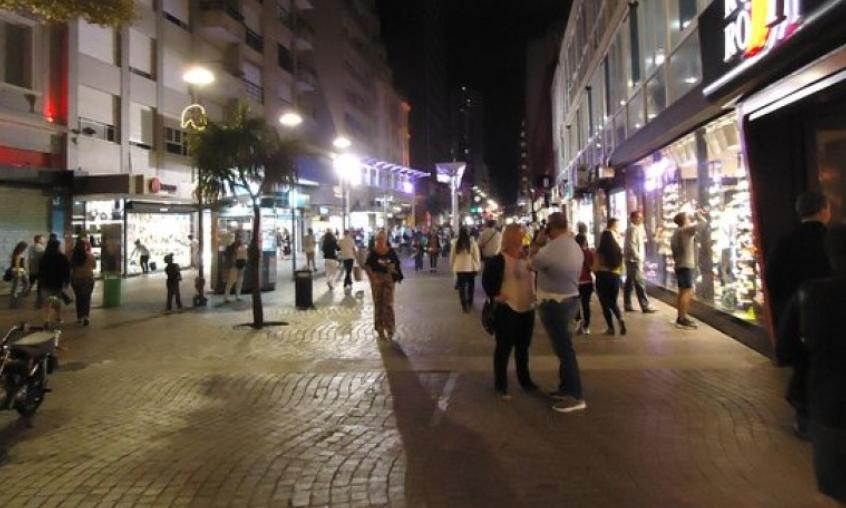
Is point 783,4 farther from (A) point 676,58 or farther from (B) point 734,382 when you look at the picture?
(A) point 676,58

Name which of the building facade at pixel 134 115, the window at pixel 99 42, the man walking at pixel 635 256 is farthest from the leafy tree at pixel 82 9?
the window at pixel 99 42

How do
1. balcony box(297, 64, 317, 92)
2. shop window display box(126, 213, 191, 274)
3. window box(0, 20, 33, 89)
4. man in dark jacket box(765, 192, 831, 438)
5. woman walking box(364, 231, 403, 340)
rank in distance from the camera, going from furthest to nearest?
balcony box(297, 64, 317, 92), shop window display box(126, 213, 191, 274), window box(0, 20, 33, 89), woman walking box(364, 231, 403, 340), man in dark jacket box(765, 192, 831, 438)

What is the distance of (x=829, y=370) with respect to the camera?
2771 mm

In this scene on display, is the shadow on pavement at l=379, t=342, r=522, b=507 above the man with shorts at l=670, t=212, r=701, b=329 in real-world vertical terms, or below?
below

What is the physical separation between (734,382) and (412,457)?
3845mm

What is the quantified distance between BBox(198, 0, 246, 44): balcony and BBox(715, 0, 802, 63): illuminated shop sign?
2756cm

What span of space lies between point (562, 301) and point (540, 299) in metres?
0.24

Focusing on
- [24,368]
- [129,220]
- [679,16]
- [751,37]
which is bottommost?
[24,368]

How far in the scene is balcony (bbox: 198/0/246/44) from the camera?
1244 inches

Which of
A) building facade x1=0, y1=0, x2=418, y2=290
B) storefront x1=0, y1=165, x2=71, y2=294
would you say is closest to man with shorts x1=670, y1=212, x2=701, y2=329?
building facade x1=0, y1=0, x2=418, y2=290

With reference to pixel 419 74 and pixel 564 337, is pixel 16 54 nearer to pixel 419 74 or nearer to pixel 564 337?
pixel 564 337

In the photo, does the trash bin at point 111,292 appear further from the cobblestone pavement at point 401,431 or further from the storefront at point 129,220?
the storefront at point 129,220

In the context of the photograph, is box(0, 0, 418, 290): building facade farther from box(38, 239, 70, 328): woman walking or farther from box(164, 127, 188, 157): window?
box(38, 239, 70, 328): woman walking

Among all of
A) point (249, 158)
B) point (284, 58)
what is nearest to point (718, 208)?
point (249, 158)
